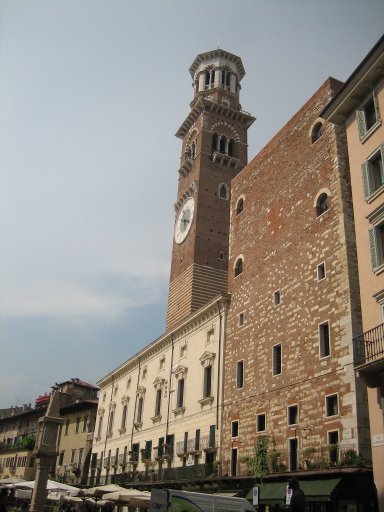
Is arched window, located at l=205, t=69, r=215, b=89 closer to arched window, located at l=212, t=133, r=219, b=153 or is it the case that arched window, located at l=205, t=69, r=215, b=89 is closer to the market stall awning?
arched window, located at l=212, t=133, r=219, b=153

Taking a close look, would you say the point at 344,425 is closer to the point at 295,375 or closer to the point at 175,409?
the point at 295,375

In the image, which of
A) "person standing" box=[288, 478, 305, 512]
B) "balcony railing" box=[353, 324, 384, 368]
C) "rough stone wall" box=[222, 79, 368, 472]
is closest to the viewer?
"person standing" box=[288, 478, 305, 512]

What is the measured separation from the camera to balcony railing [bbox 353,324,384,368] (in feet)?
55.5

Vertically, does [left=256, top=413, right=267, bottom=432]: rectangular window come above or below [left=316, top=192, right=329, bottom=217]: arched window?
below

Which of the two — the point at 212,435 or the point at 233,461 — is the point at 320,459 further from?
the point at 212,435

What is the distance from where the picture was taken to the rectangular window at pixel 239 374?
28.6 meters

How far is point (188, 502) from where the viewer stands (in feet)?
54.1

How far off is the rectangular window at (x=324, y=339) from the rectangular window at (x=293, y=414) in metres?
2.72

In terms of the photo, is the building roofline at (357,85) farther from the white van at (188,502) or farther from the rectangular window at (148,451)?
the rectangular window at (148,451)

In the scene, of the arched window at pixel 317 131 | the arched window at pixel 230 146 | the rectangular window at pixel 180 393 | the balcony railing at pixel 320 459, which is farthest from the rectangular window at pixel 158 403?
the arched window at pixel 230 146

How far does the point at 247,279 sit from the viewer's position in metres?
30.4

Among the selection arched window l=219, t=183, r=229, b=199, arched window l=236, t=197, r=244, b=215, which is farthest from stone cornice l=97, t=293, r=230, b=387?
arched window l=219, t=183, r=229, b=199

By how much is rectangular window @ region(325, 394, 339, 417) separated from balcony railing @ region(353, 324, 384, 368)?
3.21 metres

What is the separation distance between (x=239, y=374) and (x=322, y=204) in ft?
32.9
